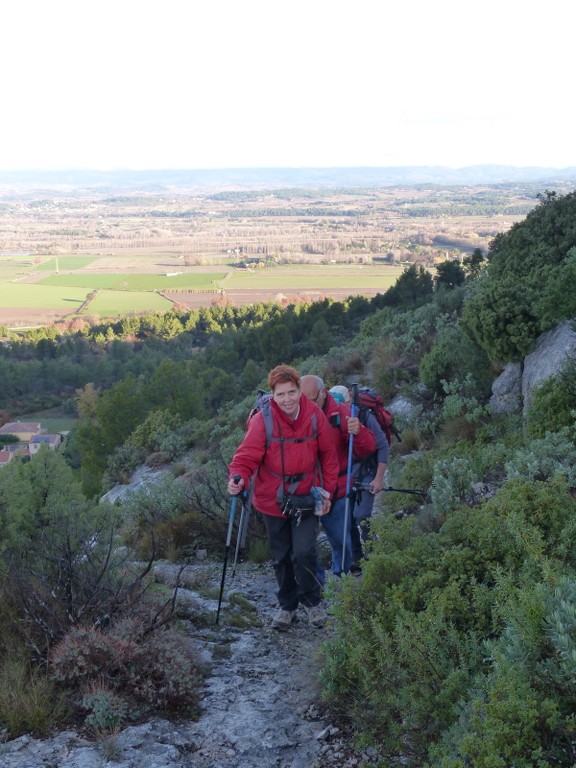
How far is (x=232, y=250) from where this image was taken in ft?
387

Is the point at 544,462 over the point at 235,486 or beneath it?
over

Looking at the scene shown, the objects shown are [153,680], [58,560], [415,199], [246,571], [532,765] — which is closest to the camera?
[532,765]

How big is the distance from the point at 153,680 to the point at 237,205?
657ft

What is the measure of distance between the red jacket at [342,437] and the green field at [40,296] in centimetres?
7215

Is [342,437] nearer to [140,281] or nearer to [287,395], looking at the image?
[287,395]

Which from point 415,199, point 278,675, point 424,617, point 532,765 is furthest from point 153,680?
point 415,199

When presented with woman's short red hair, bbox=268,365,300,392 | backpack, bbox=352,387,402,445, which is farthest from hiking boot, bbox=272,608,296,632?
woman's short red hair, bbox=268,365,300,392

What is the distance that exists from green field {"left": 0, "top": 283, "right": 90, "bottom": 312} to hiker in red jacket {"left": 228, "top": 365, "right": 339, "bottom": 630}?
72507 mm

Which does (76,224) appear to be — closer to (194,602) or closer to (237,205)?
(237,205)

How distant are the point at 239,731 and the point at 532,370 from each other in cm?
557

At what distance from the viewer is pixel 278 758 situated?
312cm

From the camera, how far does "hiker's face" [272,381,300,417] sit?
13.7 feet

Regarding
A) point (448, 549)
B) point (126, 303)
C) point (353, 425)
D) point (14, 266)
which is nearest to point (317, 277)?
point (126, 303)

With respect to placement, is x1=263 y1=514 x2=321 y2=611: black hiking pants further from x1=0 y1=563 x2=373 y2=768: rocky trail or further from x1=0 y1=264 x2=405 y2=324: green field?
x1=0 y1=264 x2=405 y2=324: green field
